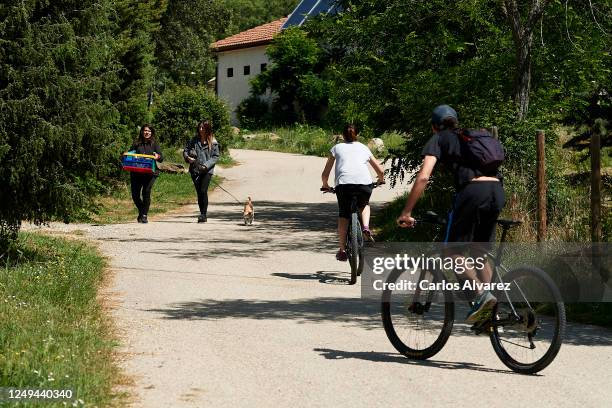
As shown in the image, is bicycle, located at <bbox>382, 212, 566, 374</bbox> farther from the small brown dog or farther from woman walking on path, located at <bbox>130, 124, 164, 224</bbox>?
woman walking on path, located at <bbox>130, 124, 164, 224</bbox>

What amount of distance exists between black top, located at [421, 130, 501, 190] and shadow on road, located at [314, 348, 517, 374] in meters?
1.27

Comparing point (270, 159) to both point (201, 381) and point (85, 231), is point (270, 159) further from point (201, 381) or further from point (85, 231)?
point (201, 381)

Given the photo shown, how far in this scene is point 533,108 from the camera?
15086 mm

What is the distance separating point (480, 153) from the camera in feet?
23.6

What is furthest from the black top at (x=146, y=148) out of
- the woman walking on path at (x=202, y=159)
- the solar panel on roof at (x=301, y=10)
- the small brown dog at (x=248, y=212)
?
the solar panel on roof at (x=301, y=10)

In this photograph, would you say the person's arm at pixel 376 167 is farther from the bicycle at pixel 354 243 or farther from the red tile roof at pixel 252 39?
the red tile roof at pixel 252 39

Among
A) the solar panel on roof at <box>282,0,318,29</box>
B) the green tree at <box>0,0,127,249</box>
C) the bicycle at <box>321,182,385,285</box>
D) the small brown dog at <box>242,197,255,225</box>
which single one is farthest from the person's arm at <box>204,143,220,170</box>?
the solar panel on roof at <box>282,0,318,29</box>

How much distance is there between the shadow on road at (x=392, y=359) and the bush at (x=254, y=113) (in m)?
48.3

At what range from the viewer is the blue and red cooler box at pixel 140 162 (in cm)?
1850

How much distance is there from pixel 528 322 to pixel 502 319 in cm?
22

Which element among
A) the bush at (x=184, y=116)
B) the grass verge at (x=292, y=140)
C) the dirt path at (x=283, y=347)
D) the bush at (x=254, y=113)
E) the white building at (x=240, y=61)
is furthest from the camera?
the white building at (x=240, y=61)

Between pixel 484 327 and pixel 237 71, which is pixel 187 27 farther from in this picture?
pixel 484 327

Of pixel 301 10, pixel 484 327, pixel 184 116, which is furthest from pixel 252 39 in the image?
pixel 484 327

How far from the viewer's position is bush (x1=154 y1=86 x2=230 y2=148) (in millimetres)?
37469
